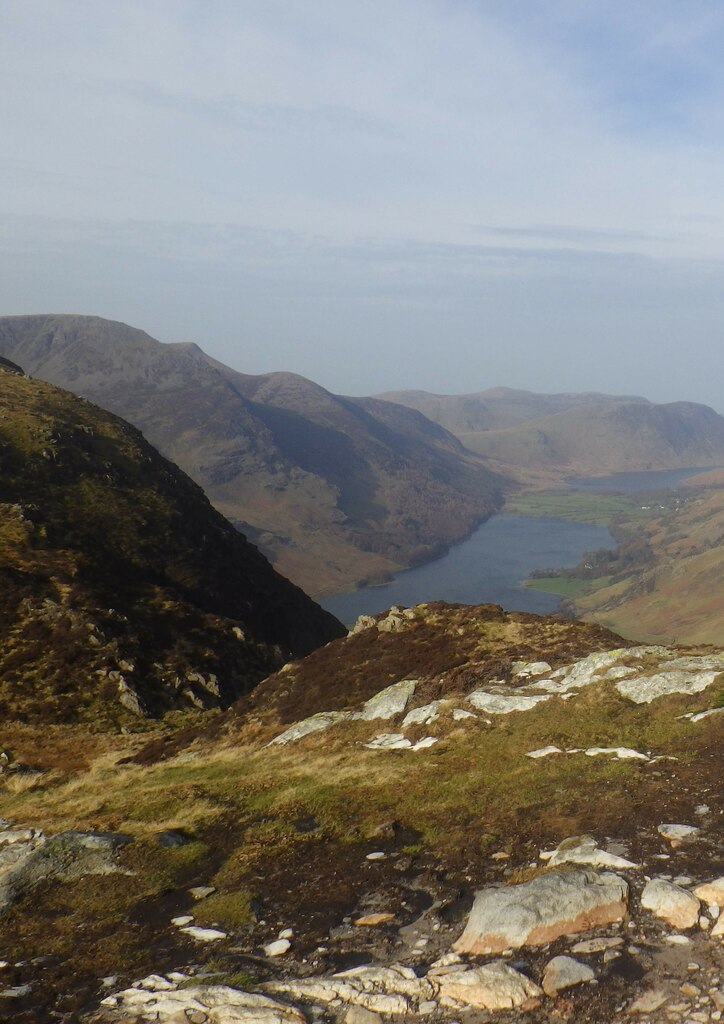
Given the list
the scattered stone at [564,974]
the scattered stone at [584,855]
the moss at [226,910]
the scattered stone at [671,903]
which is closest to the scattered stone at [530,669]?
the scattered stone at [584,855]

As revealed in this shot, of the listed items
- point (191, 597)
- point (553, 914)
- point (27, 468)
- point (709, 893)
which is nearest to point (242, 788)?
point (553, 914)

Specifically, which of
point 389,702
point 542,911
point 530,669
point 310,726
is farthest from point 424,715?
point 542,911

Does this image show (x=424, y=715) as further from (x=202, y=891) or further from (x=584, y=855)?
(x=584, y=855)

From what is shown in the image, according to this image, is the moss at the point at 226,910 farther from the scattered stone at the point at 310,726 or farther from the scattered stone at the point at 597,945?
the scattered stone at the point at 310,726

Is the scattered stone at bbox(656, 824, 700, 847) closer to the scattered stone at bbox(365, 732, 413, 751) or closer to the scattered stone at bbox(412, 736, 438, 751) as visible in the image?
the scattered stone at bbox(412, 736, 438, 751)

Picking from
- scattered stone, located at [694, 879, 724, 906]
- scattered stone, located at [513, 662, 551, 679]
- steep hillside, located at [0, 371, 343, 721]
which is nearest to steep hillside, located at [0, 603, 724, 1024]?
scattered stone, located at [694, 879, 724, 906]

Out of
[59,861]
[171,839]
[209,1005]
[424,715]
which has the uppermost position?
[209,1005]
